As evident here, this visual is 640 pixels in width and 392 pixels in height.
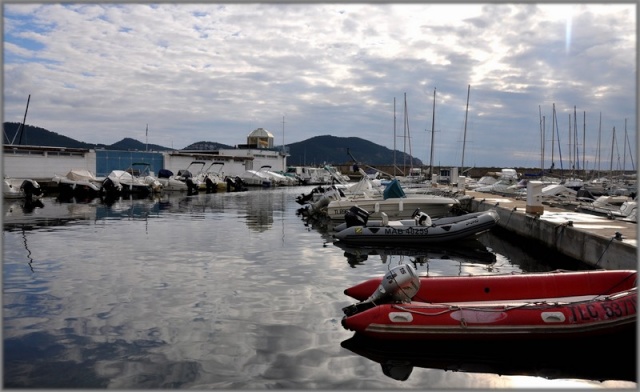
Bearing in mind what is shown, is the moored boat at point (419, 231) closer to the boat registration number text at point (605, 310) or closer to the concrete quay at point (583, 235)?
the concrete quay at point (583, 235)

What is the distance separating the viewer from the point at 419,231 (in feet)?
56.7

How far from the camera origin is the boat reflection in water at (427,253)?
50.2ft

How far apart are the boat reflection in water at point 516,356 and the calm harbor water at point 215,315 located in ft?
0.11

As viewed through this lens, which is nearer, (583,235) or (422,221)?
(583,235)

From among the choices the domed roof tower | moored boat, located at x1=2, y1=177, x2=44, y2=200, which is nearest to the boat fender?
moored boat, located at x1=2, y1=177, x2=44, y2=200

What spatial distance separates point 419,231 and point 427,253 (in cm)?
117

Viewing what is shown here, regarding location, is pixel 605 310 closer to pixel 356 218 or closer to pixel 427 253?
pixel 427 253

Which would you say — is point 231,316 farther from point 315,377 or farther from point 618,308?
point 618,308

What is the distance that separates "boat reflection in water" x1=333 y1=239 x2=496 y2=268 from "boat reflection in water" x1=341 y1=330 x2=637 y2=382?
6.47m

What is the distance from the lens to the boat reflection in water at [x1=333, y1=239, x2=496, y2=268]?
15.3 metres

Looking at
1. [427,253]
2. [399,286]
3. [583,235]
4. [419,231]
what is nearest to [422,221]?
[419,231]

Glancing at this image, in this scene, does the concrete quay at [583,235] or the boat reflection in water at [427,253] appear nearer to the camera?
the concrete quay at [583,235]

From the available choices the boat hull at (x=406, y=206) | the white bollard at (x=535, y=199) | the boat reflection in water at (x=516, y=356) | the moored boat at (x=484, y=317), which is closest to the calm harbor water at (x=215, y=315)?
the boat reflection in water at (x=516, y=356)

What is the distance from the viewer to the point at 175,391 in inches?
247
